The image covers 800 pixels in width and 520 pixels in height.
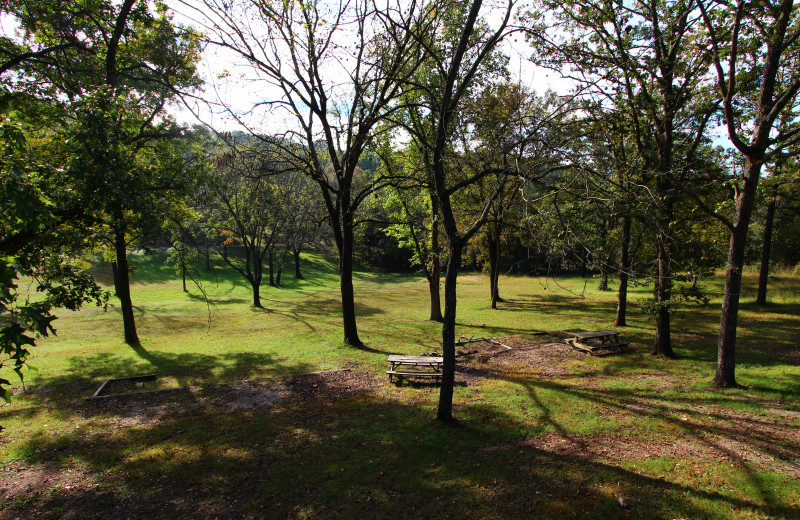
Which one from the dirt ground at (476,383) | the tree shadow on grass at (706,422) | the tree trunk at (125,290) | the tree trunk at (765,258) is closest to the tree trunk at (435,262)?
the dirt ground at (476,383)

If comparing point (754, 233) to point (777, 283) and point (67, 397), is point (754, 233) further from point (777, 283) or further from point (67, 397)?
point (67, 397)

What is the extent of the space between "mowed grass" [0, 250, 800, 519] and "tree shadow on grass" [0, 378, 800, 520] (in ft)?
0.10

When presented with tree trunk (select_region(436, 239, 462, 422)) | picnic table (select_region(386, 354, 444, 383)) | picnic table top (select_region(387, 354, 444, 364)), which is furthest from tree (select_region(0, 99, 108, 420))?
picnic table top (select_region(387, 354, 444, 364))

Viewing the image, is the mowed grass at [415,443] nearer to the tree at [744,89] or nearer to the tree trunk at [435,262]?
the tree at [744,89]

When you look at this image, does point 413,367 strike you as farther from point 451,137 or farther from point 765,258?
point 765,258

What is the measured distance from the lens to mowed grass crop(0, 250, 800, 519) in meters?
5.39

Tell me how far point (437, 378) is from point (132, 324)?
43.2 ft

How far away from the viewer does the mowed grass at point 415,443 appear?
539 cm

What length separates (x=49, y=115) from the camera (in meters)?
8.54

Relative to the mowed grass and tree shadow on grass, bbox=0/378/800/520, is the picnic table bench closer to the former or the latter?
the mowed grass

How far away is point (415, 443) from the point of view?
23.5 ft

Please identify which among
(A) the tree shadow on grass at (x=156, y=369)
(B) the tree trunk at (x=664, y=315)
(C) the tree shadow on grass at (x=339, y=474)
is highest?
(B) the tree trunk at (x=664, y=315)

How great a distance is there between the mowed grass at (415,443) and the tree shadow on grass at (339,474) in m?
0.03

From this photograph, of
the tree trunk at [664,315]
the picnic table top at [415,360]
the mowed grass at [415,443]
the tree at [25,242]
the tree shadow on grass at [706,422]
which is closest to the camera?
the tree at [25,242]
